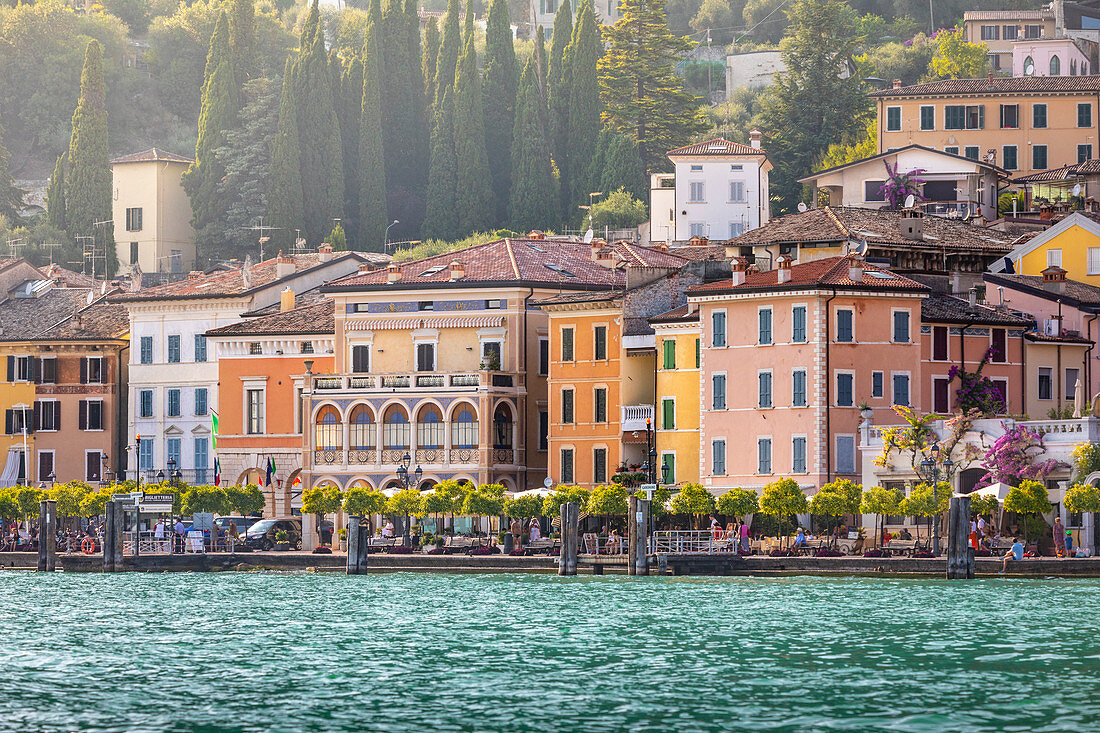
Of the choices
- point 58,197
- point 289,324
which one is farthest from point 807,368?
point 58,197

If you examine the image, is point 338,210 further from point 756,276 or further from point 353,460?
point 756,276

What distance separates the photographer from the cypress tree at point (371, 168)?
401 feet

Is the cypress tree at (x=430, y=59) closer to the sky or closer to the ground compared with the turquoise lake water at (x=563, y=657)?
closer to the sky

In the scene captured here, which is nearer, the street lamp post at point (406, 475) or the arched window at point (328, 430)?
the street lamp post at point (406, 475)

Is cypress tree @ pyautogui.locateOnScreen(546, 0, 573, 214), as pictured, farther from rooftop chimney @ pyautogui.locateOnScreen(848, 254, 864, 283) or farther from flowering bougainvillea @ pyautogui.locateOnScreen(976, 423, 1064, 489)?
flowering bougainvillea @ pyautogui.locateOnScreen(976, 423, 1064, 489)

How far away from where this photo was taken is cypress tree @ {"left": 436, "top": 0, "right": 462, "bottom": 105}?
12606cm

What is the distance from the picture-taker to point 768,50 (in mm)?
161625

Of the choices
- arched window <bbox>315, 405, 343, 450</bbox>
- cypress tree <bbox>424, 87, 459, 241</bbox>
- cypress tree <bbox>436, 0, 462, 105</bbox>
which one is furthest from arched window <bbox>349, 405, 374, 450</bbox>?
cypress tree <bbox>436, 0, 462, 105</bbox>

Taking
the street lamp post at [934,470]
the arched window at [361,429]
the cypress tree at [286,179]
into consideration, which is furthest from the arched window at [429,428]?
the cypress tree at [286,179]

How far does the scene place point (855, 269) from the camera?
78.2 m

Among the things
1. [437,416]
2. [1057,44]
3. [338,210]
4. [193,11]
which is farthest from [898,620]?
[193,11]

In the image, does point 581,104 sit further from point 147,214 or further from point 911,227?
point 911,227

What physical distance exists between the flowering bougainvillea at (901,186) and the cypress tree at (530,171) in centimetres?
2357

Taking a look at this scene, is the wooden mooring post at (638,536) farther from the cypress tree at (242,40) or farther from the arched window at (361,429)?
the cypress tree at (242,40)
